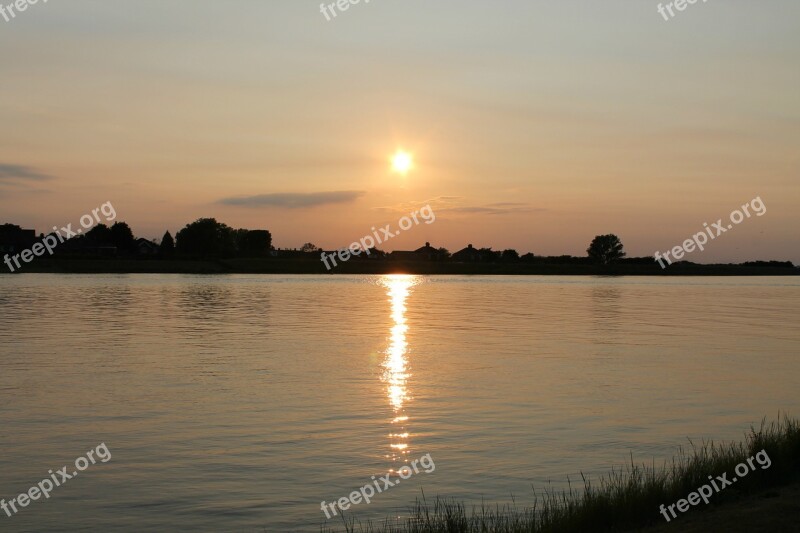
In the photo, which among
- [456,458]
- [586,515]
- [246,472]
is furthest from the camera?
[456,458]

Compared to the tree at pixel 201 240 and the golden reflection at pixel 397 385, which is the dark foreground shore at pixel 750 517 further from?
the tree at pixel 201 240

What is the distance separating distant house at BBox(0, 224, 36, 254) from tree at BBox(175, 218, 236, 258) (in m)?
33.2

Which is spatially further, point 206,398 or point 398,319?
point 398,319

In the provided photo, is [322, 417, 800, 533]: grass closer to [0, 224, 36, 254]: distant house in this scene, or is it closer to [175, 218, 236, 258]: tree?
[175, 218, 236, 258]: tree

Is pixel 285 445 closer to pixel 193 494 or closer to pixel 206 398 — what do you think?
pixel 193 494

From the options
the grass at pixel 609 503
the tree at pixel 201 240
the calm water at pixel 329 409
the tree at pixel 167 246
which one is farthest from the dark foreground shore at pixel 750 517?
the tree at pixel 167 246

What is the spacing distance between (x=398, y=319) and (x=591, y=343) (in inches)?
720

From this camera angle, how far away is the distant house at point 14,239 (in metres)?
176

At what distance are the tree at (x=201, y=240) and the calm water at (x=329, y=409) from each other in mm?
135464

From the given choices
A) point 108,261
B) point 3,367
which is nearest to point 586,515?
point 3,367

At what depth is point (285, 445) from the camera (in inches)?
701

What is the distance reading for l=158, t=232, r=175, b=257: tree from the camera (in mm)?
185775

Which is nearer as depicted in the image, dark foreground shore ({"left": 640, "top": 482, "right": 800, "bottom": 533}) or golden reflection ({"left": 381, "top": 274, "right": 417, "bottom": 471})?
dark foreground shore ({"left": 640, "top": 482, "right": 800, "bottom": 533})

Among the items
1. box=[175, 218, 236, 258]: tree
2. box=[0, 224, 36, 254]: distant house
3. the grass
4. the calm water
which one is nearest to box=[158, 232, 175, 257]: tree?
box=[175, 218, 236, 258]: tree
